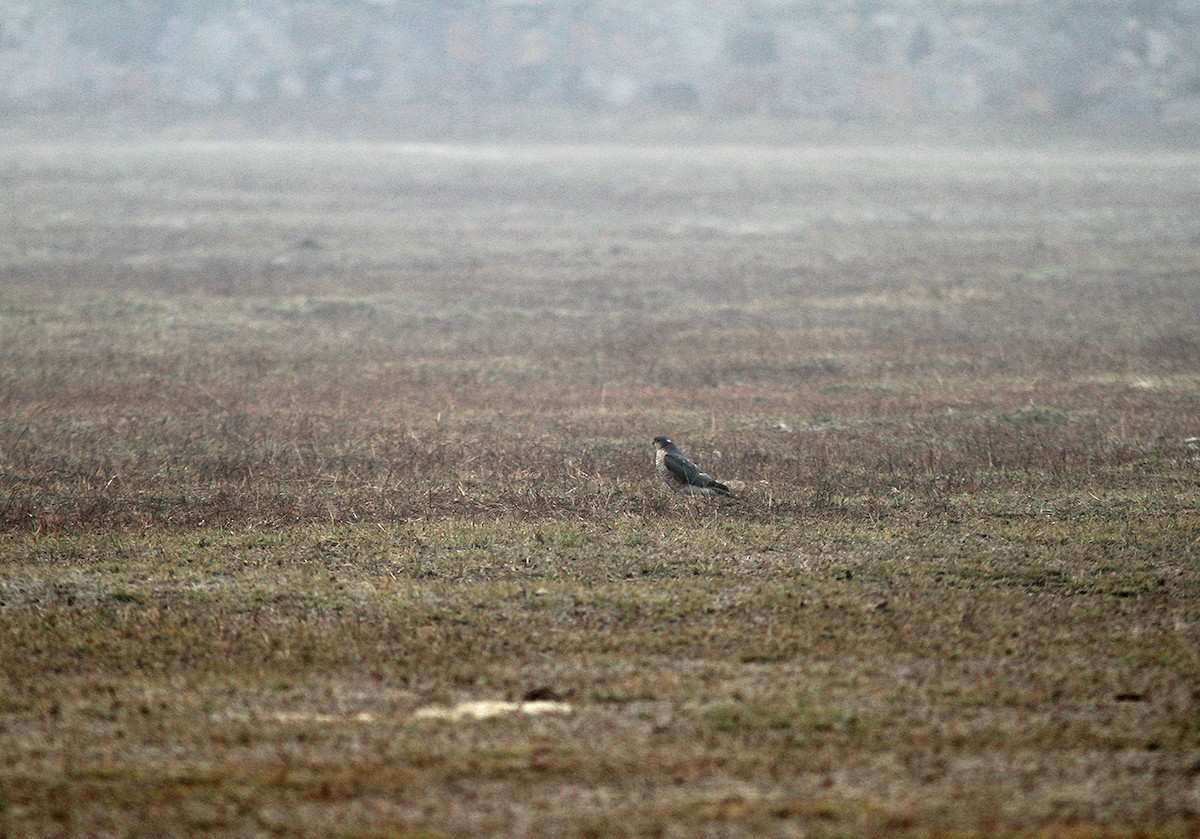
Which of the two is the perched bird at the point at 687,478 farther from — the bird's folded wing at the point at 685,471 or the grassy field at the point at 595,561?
the grassy field at the point at 595,561

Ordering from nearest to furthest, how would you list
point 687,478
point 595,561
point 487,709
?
point 487,709 < point 595,561 < point 687,478

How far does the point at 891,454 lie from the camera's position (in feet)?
41.0

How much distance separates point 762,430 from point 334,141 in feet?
148

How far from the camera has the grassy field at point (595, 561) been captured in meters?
5.20

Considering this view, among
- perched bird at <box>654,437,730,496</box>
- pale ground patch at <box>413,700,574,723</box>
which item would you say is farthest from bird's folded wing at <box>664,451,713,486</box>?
pale ground patch at <box>413,700,574,723</box>

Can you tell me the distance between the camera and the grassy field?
17.1 ft

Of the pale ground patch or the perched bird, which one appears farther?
the perched bird

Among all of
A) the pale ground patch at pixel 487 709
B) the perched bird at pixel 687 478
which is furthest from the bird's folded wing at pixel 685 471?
the pale ground patch at pixel 487 709

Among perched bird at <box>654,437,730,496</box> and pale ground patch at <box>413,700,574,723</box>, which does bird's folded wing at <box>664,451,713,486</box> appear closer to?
perched bird at <box>654,437,730,496</box>

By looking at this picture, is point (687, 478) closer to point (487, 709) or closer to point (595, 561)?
point (595, 561)

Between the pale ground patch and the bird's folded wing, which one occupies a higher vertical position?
the bird's folded wing

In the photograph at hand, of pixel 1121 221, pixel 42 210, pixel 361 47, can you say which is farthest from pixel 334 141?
pixel 1121 221

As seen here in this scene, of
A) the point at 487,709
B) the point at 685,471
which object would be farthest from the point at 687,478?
the point at 487,709

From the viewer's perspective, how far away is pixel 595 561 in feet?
29.2
